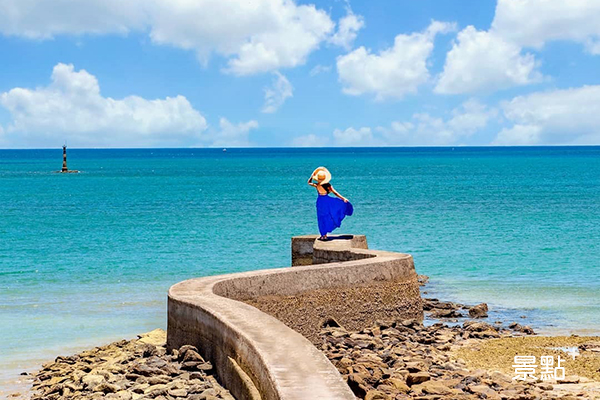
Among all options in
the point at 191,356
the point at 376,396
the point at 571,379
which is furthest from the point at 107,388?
the point at 571,379

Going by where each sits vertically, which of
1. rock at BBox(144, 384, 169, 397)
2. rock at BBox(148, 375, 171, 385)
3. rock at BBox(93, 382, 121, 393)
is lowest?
rock at BBox(93, 382, 121, 393)

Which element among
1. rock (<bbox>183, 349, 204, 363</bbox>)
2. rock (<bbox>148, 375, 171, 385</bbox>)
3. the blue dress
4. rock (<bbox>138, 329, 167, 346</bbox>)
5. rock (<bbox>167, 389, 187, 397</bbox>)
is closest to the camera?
rock (<bbox>167, 389, 187, 397</bbox>)

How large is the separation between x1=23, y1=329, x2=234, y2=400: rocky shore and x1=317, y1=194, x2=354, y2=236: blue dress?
5.16 metres

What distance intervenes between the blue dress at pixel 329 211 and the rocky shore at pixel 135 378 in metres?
5.16

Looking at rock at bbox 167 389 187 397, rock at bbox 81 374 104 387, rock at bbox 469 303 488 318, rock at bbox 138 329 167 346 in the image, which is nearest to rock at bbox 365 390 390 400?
rock at bbox 167 389 187 397

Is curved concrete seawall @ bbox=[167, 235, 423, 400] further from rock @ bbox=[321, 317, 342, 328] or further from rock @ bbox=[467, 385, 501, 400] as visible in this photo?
rock @ bbox=[467, 385, 501, 400]

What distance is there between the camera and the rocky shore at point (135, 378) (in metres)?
9.92

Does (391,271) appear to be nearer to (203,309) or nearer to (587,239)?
(203,309)

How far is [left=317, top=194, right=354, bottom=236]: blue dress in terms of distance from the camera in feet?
56.4

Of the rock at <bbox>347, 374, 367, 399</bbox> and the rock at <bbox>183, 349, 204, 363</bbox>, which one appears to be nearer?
the rock at <bbox>347, 374, 367, 399</bbox>

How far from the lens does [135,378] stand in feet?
35.1

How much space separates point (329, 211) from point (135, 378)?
734cm

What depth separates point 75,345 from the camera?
15641 millimetres

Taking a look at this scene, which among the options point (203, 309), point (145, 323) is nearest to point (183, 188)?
point (145, 323)
